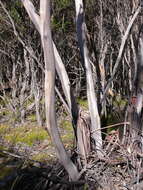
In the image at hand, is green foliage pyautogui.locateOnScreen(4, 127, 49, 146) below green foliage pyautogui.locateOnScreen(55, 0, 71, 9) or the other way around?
below

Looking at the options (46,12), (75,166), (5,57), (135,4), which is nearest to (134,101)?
(75,166)

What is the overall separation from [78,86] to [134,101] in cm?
663

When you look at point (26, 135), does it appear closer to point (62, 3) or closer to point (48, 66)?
point (62, 3)

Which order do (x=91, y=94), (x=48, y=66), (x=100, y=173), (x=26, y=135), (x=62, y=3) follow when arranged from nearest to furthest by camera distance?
(x=48, y=66) < (x=100, y=173) < (x=91, y=94) < (x=26, y=135) < (x=62, y=3)

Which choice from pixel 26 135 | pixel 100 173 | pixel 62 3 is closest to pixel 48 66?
pixel 100 173

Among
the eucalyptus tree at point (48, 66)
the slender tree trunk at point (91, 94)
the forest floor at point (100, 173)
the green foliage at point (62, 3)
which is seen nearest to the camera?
the eucalyptus tree at point (48, 66)

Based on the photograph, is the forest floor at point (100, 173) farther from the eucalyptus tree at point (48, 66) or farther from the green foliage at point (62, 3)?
the green foliage at point (62, 3)

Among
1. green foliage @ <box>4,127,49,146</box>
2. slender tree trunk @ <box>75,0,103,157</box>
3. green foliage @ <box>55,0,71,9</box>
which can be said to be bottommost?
green foliage @ <box>4,127,49,146</box>

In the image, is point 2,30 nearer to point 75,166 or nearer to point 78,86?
point 78,86

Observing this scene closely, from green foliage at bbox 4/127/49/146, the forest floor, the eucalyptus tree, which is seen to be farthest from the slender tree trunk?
green foliage at bbox 4/127/49/146

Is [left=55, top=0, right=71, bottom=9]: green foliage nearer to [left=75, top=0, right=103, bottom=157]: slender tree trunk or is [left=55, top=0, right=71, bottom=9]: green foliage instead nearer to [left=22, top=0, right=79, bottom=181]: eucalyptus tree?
[left=75, top=0, right=103, bottom=157]: slender tree trunk

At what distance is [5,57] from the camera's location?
11.7m

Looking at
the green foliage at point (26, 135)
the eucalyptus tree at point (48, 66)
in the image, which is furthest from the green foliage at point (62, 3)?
the eucalyptus tree at point (48, 66)

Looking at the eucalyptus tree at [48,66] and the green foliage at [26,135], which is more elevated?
the eucalyptus tree at [48,66]
